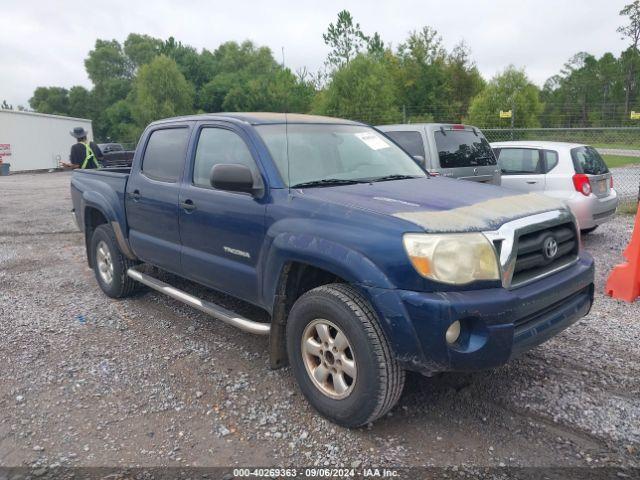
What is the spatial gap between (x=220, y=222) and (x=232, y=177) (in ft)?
1.79

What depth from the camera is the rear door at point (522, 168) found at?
7.96 m

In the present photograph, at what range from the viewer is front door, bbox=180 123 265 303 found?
354 centimetres

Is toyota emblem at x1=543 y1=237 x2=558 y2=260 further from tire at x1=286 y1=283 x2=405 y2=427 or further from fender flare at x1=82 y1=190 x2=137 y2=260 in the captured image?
fender flare at x1=82 y1=190 x2=137 y2=260

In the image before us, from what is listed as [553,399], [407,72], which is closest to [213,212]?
[553,399]

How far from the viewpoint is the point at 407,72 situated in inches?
1411

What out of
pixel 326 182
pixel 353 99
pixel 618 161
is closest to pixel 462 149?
pixel 326 182

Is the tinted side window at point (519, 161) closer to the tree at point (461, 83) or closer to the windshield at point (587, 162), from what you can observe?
the windshield at point (587, 162)

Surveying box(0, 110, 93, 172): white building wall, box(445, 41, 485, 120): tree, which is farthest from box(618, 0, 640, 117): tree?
box(0, 110, 93, 172): white building wall

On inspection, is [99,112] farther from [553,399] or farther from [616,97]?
[553,399]

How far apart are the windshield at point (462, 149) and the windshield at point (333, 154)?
9.43 feet

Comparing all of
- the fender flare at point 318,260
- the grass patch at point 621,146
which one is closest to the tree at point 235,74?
the grass patch at point 621,146

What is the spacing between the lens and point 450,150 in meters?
7.20

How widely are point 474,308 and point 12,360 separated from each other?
358cm

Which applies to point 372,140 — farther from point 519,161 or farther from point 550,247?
point 519,161
